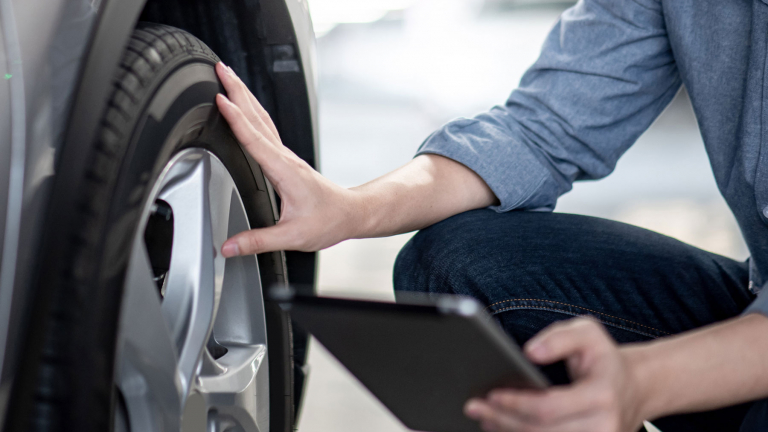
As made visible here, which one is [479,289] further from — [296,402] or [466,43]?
[466,43]

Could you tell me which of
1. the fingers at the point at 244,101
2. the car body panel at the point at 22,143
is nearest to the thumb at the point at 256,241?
the fingers at the point at 244,101

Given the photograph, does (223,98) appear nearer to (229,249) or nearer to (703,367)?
(229,249)

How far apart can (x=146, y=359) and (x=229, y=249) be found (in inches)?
5.8

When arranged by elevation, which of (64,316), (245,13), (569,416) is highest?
(245,13)

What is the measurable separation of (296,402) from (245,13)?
23.4 inches

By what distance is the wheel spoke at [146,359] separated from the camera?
0.58m

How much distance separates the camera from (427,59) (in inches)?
319

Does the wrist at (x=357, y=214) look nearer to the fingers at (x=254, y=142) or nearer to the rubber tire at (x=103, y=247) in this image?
the fingers at (x=254, y=142)

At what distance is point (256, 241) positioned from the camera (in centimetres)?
72

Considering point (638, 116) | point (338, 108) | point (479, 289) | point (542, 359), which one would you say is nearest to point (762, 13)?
point (638, 116)

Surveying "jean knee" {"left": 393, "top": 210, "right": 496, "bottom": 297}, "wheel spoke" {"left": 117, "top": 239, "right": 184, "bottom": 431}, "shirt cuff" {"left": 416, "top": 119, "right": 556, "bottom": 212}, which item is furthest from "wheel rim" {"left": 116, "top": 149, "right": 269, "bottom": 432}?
"shirt cuff" {"left": 416, "top": 119, "right": 556, "bottom": 212}

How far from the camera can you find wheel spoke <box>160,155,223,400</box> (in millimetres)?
678

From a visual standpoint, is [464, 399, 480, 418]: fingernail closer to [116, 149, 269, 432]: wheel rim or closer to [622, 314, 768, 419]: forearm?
[622, 314, 768, 419]: forearm

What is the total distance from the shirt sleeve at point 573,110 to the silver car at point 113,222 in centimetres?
37
